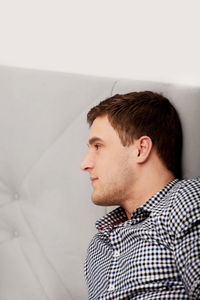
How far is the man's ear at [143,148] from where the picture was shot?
1021 millimetres

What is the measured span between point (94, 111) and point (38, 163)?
0.90ft

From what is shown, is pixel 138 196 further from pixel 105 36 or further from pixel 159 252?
pixel 105 36

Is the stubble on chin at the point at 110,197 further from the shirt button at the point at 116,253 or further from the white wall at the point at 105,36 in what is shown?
the white wall at the point at 105,36

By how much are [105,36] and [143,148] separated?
49 cm

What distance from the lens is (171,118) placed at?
3.43ft

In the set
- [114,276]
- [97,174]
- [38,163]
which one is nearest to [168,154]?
[97,174]

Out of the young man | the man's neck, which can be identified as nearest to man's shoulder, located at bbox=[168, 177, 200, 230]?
the young man

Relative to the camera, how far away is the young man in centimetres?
81

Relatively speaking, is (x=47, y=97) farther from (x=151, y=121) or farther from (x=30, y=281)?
(x=30, y=281)

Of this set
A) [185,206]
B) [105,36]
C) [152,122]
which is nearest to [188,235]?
[185,206]

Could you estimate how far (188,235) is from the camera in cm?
77

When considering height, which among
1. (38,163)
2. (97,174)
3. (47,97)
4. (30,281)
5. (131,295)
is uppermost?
(47,97)

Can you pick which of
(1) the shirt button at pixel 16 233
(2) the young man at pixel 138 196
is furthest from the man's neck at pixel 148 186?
(1) the shirt button at pixel 16 233

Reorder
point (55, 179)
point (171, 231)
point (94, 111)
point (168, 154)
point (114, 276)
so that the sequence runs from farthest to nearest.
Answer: point (55, 179)
point (94, 111)
point (168, 154)
point (114, 276)
point (171, 231)
